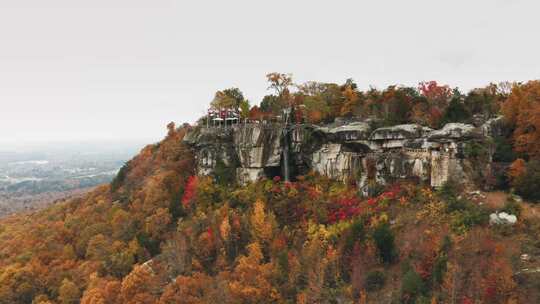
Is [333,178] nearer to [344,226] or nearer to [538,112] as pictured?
[344,226]

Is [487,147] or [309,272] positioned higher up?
[487,147]

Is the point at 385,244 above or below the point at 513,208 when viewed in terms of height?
below

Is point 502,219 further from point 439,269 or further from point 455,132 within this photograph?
point 455,132

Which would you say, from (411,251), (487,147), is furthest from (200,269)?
(487,147)

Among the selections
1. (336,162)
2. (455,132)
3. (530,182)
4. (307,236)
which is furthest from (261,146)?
(530,182)

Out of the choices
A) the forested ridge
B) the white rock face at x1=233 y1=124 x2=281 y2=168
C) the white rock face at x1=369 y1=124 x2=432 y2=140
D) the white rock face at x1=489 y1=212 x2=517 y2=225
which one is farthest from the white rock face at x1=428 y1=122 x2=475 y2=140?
the white rock face at x1=233 y1=124 x2=281 y2=168
